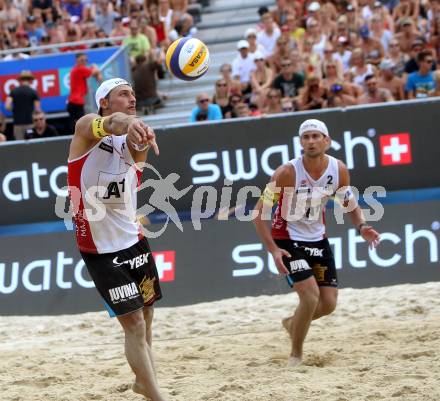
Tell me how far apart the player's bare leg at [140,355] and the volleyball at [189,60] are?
2.32m

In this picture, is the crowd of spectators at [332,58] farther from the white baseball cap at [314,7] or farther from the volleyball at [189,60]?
the volleyball at [189,60]

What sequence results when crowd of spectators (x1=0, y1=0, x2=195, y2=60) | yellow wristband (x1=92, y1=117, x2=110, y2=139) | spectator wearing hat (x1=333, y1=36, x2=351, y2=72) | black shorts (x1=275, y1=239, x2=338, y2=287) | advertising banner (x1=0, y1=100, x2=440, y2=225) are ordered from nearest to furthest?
yellow wristband (x1=92, y1=117, x2=110, y2=139) < black shorts (x1=275, y1=239, x2=338, y2=287) < advertising banner (x1=0, y1=100, x2=440, y2=225) < spectator wearing hat (x1=333, y1=36, x2=351, y2=72) < crowd of spectators (x1=0, y1=0, x2=195, y2=60)

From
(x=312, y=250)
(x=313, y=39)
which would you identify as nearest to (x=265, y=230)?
(x=312, y=250)

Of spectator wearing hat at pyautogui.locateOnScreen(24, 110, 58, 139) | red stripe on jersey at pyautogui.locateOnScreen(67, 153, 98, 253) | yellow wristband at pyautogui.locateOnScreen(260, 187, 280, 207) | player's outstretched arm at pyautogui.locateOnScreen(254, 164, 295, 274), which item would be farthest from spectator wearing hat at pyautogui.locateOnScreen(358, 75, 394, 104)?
red stripe on jersey at pyautogui.locateOnScreen(67, 153, 98, 253)

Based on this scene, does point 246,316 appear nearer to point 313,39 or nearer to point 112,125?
point 112,125

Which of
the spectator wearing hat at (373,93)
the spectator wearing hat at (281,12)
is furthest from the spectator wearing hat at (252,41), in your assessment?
the spectator wearing hat at (373,93)

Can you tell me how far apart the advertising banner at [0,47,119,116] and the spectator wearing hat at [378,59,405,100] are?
460 cm

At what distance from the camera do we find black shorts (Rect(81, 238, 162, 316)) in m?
5.76

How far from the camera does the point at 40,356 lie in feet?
26.0

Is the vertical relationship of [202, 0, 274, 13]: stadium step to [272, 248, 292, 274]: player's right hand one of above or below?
above

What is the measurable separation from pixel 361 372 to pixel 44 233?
5.06 m

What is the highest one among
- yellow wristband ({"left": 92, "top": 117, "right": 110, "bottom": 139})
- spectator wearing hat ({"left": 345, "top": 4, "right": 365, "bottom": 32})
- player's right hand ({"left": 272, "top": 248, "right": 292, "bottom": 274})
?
spectator wearing hat ({"left": 345, "top": 4, "right": 365, "bottom": 32})

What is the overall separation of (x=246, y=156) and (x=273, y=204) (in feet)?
12.7

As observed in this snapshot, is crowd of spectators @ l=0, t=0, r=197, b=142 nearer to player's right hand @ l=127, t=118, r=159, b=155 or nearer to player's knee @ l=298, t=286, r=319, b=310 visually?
player's knee @ l=298, t=286, r=319, b=310
